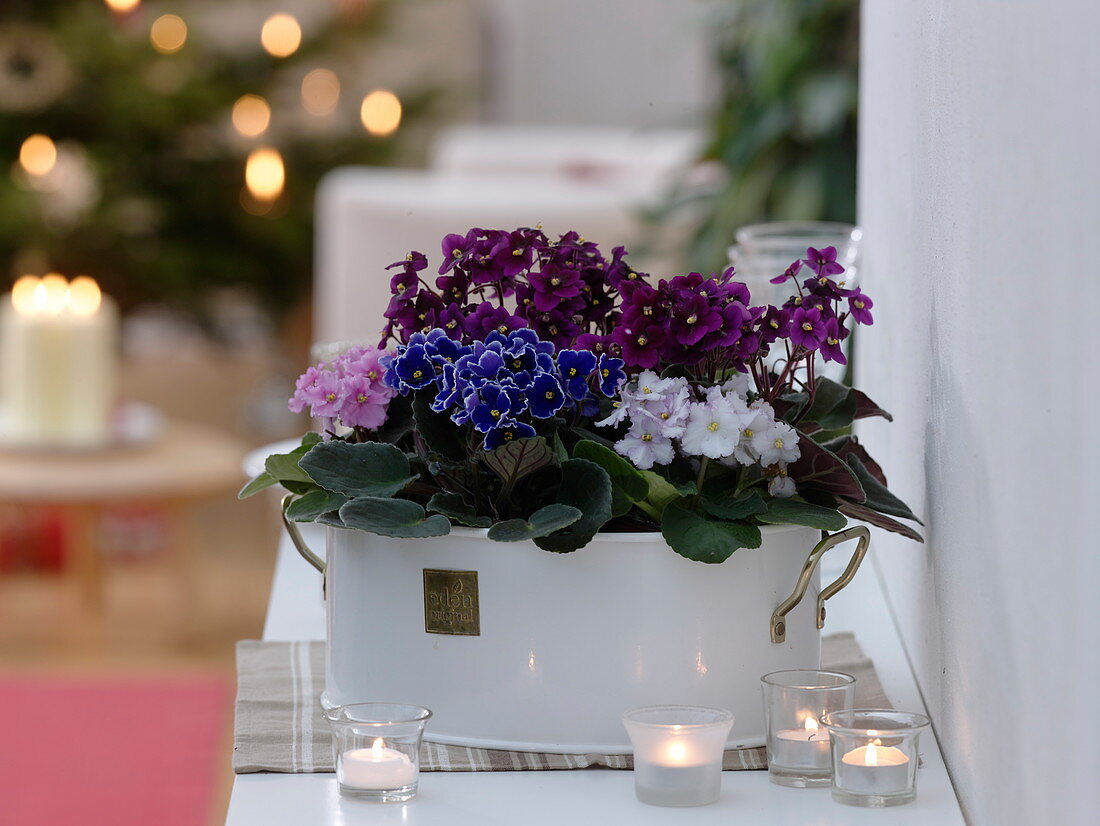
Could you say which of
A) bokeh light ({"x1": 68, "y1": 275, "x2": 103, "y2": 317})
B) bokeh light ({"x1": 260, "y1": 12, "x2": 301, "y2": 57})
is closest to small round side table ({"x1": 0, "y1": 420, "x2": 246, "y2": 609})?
bokeh light ({"x1": 68, "y1": 275, "x2": 103, "y2": 317})

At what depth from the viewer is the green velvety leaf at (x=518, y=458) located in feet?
2.12

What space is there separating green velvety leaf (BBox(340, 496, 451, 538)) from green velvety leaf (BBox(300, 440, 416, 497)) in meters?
0.02

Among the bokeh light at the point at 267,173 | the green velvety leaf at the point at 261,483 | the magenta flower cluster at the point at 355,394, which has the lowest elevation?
the green velvety leaf at the point at 261,483

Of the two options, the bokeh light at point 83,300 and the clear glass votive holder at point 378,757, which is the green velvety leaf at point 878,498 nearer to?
the clear glass votive holder at point 378,757

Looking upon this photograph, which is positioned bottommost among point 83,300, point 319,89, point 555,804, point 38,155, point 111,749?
point 111,749

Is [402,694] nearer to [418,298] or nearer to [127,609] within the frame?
[418,298]

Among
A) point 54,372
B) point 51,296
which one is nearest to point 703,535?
point 54,372

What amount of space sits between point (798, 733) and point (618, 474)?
141 mm

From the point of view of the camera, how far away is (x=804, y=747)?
25.8 inches

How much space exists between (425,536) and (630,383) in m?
0.12

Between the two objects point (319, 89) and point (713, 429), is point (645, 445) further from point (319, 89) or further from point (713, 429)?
point (319, 89)

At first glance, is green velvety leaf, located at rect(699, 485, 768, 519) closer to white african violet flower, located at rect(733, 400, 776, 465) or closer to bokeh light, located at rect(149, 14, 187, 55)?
white african violet flower, located at rect(733, 400, 776, 465)

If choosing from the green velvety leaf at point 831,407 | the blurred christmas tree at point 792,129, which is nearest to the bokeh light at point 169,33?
the blurred christmas tree at point 792,129

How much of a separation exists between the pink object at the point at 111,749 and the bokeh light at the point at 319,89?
216 centimetres
